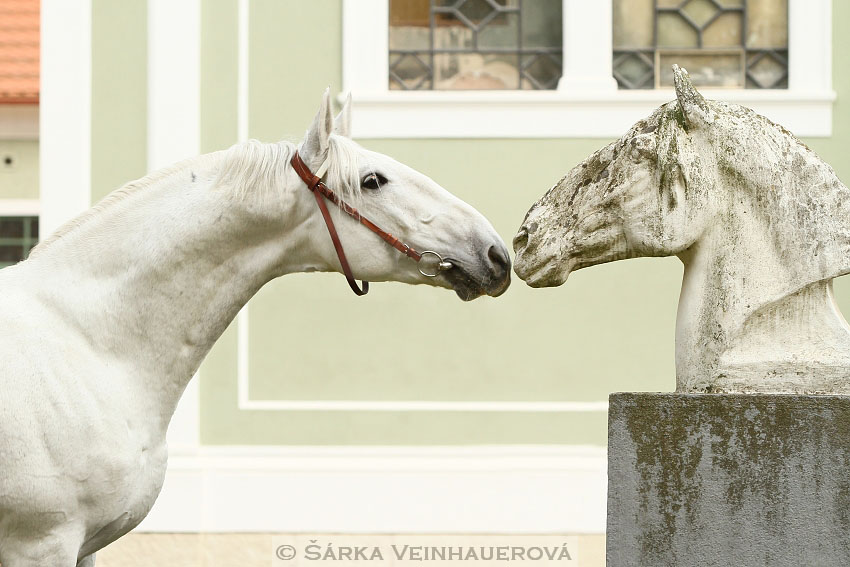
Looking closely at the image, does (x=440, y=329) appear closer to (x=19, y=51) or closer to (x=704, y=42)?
(x=704, y=42)

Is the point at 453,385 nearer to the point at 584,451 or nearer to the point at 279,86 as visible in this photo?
the point at 584,451

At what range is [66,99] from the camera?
25.4ft

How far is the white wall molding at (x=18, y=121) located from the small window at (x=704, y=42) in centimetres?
860

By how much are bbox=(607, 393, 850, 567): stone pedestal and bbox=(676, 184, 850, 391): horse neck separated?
17cm

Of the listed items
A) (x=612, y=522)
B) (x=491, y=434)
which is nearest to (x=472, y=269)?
(x=612, y=522)

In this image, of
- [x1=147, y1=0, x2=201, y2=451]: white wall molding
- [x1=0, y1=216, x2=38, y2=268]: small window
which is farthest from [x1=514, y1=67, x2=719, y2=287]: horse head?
[x1=0, y1=216, x2=38, y2=268]: small window

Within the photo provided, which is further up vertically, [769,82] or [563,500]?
[769,82]

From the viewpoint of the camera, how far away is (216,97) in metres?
7.68

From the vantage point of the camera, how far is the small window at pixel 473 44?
26.1 ft

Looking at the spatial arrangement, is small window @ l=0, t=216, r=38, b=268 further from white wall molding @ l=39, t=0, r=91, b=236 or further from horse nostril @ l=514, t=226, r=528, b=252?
horse nostril @ l=514, t=226, r=528, b=252

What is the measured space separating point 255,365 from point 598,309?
239 centimetres

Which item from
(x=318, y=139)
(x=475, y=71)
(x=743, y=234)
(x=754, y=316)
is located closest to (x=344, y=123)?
(x=318, y=139)

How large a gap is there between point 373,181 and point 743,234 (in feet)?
3.21

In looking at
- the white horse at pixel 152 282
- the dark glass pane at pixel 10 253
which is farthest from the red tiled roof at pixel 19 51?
the white horse at pixel 152 282
